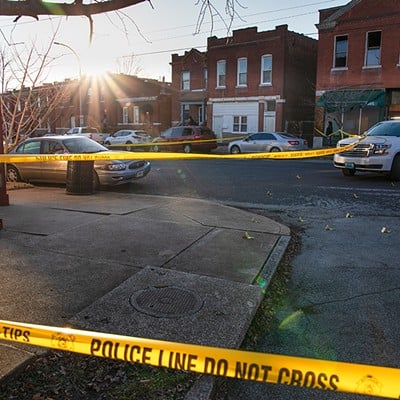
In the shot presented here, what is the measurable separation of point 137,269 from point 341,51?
26922 mm

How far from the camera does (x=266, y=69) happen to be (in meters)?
32.5

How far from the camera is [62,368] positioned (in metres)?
2.92

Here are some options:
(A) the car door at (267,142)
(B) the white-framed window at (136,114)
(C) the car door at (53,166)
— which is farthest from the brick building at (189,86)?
(C) the car door at (53,166)

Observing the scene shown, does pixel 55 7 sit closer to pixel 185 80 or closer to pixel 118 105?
pixel 185 80

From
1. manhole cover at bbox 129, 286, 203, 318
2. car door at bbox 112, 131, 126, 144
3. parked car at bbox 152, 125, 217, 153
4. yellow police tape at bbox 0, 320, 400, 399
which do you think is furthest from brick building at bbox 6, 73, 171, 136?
yellow police tape at bbox 0, 320, 400, 399

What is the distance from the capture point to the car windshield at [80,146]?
11172 millimetres

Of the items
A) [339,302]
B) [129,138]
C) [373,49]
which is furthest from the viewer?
[129,138]

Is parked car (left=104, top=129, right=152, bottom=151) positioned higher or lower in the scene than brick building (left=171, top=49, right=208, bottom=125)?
lower

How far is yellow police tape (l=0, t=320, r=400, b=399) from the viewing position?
1.73m

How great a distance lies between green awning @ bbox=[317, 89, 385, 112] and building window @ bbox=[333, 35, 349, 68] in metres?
1.85

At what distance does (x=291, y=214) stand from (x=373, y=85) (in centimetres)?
2127

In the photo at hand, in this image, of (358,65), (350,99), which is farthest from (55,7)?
(358,65)

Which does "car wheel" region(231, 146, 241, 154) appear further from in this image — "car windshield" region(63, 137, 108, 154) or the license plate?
"car windshield" region(63, 137, 108, 154)

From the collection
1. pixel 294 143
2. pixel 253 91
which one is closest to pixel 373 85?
pixel 294 143
